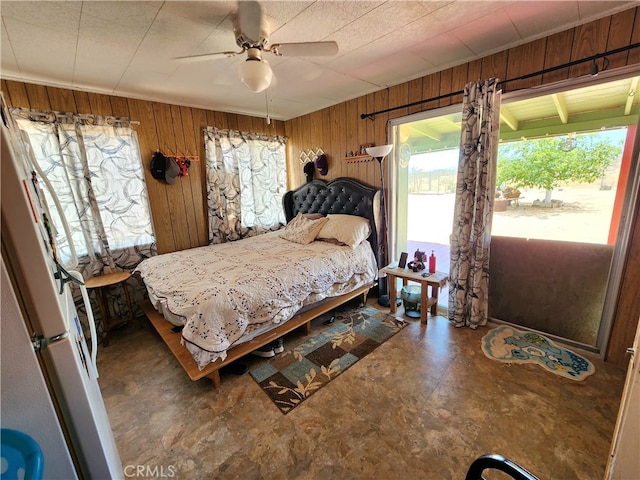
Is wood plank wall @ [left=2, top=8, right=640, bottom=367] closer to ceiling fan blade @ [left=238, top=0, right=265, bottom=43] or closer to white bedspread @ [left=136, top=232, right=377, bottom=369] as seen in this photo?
white bedspread @ [left=136, top=232, right=377, bottom=369]

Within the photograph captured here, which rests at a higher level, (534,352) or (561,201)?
(561,201)

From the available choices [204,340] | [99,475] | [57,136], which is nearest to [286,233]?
[204,340]

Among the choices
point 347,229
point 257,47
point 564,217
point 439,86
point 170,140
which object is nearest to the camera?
point 257,47

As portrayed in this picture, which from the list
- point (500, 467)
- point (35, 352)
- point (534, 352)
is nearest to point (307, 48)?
point (35, 352)

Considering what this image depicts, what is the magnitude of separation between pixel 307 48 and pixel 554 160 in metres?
2.32

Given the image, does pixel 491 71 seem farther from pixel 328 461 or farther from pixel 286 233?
pixel 328 461

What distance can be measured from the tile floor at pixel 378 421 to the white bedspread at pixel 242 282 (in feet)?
1.38

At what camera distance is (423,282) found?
2.72 meters

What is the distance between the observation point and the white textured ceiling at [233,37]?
163cm

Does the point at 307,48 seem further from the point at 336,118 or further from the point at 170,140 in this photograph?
the point at 170,140

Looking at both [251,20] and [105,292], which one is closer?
[251,20]

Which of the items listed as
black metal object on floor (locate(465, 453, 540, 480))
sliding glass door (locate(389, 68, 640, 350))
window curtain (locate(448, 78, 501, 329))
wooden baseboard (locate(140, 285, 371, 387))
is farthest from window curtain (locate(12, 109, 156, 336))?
window curtain (locate(448, 78, 501, 329))

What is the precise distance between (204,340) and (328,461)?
1047 millimetres

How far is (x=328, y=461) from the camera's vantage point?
1.47 meters
